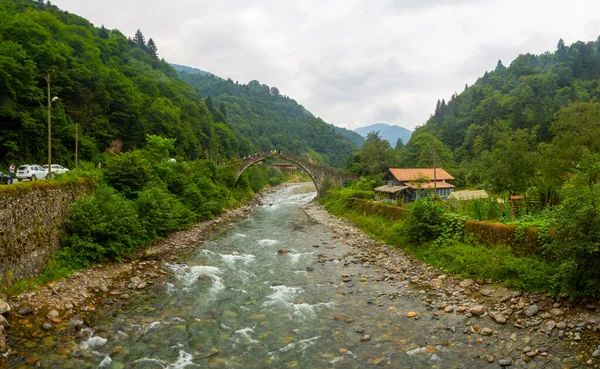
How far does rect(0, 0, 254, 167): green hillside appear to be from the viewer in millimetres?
27250

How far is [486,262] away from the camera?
13914mm

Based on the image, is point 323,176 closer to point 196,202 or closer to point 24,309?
point 196,202

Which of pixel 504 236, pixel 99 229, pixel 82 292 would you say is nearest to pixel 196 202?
pixel 99 229

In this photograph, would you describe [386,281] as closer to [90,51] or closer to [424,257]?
[424,257]

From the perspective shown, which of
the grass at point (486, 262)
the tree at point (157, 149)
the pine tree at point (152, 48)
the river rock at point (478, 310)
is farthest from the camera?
the pine tree at point (152, 48)

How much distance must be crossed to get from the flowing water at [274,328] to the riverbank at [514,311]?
12.1 inches

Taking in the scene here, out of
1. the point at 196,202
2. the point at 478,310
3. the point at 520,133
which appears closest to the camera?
the point at 478,310

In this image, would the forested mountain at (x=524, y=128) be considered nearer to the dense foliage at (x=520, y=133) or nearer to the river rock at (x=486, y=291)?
the dense foliage at (x=520, y=133)

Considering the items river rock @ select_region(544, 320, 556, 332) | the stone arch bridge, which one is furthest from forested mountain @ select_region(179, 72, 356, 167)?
river rock @ select_region(544, 320, 556, 332)

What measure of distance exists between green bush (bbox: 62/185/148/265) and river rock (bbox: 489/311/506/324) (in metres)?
15.9

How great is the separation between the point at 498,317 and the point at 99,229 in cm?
1635

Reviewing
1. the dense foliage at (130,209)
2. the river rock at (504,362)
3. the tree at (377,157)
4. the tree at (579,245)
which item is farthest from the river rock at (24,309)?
the tree at (377,157)

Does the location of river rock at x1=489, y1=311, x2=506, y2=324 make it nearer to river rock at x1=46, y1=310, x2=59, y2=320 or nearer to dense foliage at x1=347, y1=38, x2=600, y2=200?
river rock at x1=46, y1=310, x2=59, y2=320

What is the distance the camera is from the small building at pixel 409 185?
129 feet
